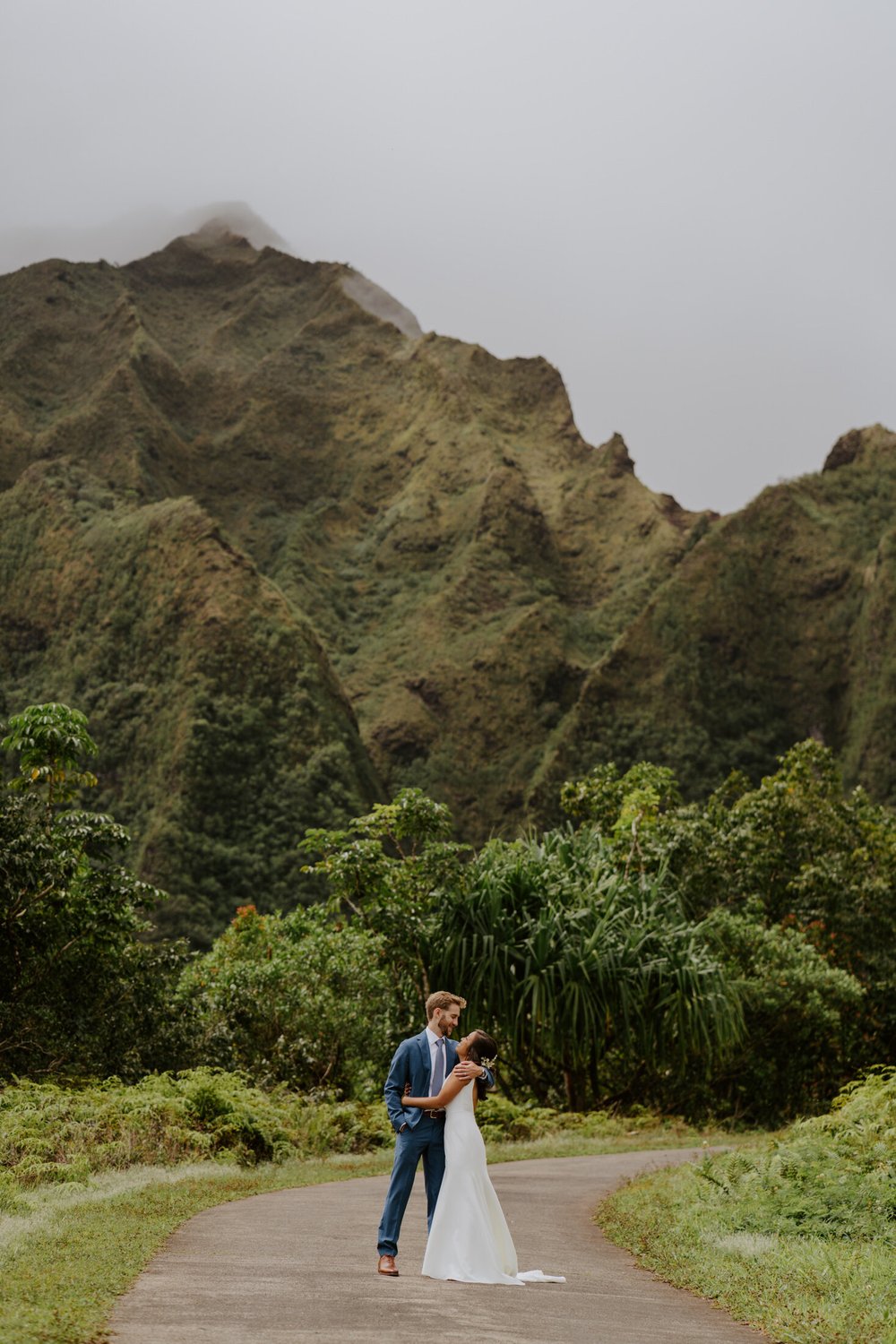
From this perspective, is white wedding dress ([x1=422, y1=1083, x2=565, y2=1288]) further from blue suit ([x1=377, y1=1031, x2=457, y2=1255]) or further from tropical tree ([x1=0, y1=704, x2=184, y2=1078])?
tropical tree ([x1=0, y1=704, x2=184, y2=1078])

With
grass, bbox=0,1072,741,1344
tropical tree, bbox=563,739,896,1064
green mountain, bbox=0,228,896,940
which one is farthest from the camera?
green mountain, bbox=0,228,896,940

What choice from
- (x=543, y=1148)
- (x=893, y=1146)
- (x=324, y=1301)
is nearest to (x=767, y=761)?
(x=543, y=1148)

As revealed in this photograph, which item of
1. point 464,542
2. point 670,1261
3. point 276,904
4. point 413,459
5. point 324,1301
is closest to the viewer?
point 324,1301

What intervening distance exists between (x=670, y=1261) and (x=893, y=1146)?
3877mm

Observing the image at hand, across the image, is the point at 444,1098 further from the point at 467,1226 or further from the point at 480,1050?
the point at 467,1226

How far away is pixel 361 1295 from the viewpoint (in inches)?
253

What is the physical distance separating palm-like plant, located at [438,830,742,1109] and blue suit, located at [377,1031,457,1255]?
12079 millimetres

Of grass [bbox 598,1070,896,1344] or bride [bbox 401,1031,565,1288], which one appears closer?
grass [bbox 598,1070,896,1344]

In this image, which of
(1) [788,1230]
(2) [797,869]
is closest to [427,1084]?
(1) [788,1230]

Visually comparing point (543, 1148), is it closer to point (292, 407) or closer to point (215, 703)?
point (215, 703)

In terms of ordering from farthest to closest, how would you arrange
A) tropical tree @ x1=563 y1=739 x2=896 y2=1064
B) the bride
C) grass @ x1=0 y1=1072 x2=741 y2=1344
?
tropical tree @ x1=563 y1=739 x2=896 y2=1064, the bride, grass @ x1=0 y1=1072 x2=741 y2=1344

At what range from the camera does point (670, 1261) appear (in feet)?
26.5

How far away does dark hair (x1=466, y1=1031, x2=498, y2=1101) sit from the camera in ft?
24.0

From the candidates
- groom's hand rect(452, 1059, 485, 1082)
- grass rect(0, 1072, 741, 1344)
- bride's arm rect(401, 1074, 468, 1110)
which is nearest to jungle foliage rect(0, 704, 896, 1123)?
grass rect(0, 1072, 741, 1344)
